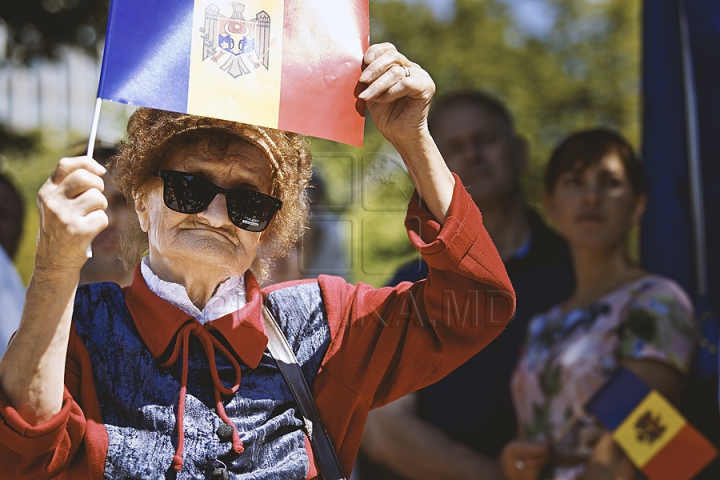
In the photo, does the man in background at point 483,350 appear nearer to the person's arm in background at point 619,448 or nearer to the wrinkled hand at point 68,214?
the person's arm in background at point 619,448

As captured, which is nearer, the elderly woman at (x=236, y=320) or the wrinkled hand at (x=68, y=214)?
the wrinkled hand at (x=68, y=214)

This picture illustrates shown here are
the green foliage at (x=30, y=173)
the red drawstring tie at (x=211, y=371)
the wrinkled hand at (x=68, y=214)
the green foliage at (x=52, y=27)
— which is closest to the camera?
the wrinkled hand at (x=68, y=214)

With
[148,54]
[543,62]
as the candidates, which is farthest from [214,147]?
[543,62]

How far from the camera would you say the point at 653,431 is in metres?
3.22

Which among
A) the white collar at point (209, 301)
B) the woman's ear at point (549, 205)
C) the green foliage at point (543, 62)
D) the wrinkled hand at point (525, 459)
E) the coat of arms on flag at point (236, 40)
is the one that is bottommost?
the wrinkled hand at point (525, 459)

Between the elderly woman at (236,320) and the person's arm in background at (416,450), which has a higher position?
the elderly woman at (236,320)

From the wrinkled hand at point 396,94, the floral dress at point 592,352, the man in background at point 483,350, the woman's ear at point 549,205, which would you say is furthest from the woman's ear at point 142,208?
the woman's ear at point 549,205

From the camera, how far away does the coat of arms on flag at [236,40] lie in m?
2.08

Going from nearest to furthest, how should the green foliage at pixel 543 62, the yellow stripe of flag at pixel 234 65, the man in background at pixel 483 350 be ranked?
1. the yellow stripe of flag at pixel 234 65
2. the man in background at pixel 483 350
3. the green foliage at pixel 543 62

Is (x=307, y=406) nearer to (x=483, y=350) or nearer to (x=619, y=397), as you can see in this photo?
(x=619, y=397)

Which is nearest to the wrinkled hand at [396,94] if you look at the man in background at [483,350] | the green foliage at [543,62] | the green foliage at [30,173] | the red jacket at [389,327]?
the red jacket at [389,327]

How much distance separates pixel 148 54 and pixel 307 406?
0.92 m

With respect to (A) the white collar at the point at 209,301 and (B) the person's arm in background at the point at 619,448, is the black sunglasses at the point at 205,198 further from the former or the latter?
(B) the person's arm in background at the point at 619,448

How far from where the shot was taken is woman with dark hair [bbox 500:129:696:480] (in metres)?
3.27
